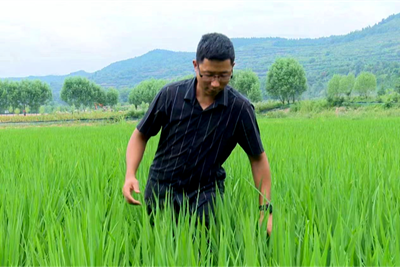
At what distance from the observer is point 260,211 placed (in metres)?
1.50

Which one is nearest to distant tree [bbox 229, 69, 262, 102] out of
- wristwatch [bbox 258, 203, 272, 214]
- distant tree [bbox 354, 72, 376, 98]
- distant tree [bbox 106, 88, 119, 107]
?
distant tree [bbox 354, 72, 376, 98]

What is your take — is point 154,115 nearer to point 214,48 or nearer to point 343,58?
point 214,48

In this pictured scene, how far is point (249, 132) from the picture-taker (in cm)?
169

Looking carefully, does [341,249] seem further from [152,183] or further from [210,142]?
[152,183]

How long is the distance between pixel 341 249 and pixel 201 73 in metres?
0.78

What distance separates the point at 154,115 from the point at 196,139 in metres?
0.21

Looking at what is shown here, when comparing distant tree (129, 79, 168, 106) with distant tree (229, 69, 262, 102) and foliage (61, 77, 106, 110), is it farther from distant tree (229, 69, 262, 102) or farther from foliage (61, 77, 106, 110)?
distant tree (229, 69, 262, 102)

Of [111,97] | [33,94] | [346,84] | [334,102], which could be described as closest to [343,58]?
[346,84]

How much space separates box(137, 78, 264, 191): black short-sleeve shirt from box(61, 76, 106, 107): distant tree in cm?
6252

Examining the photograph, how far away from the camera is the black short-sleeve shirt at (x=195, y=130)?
65.9 inches

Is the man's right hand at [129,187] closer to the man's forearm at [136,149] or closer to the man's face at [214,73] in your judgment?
the man's forearm at [136,149]

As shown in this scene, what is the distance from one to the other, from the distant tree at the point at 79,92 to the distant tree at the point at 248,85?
856 inches

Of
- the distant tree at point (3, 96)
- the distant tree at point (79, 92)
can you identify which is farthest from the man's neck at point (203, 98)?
the distant tree at point (79, 92)

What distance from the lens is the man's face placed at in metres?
1.43
